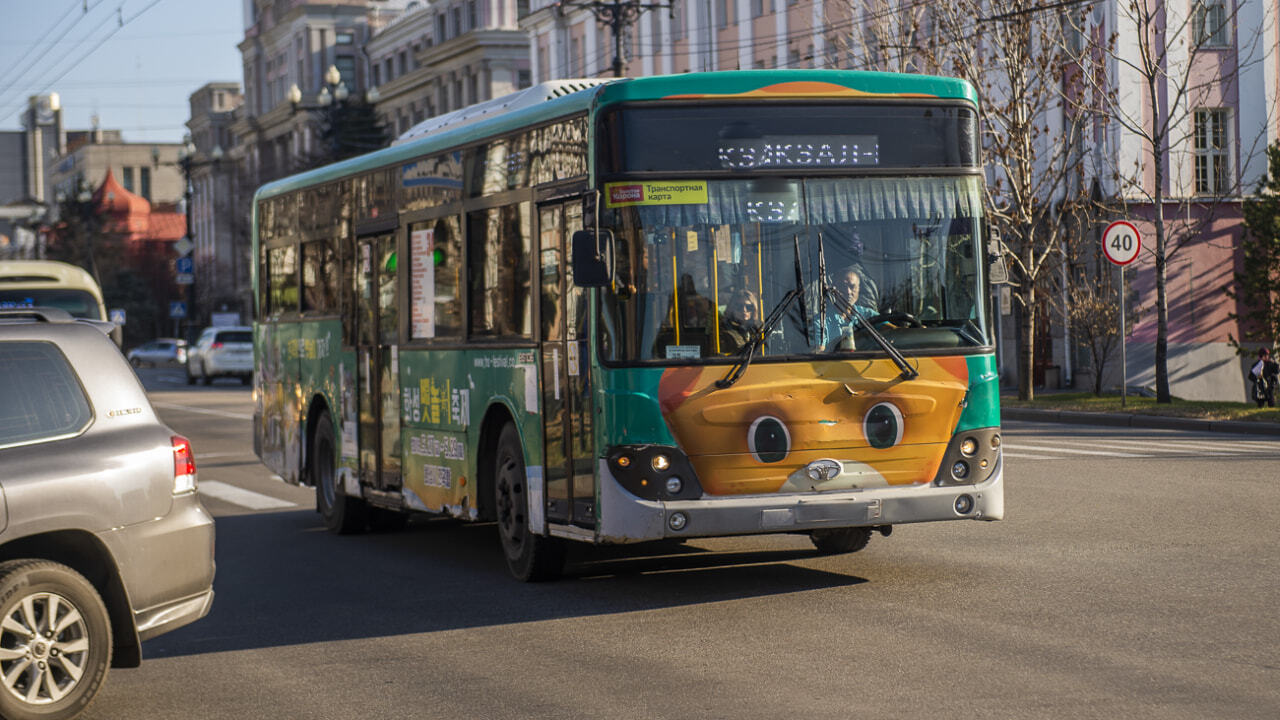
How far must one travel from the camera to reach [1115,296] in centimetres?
3472

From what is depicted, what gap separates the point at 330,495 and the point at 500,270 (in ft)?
15.3

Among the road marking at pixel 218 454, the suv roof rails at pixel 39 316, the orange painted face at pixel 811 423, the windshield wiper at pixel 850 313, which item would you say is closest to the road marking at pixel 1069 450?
the road marking at pixel 218 454

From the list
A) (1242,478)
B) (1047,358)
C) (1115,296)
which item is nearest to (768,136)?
(1242,478)

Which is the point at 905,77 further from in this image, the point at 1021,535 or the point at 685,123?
the point at 1021,535

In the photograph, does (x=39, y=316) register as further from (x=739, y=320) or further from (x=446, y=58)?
(x=446, y=58)

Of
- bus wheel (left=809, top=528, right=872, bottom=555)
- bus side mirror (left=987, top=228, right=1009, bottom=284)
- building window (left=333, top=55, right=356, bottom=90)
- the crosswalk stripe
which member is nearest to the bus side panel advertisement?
bus wheel (left=809, top=528, right=872, bottom=555)

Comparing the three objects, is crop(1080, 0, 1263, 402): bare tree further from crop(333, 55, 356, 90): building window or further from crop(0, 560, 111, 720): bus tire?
crop(333, 55, 356, 90): building window

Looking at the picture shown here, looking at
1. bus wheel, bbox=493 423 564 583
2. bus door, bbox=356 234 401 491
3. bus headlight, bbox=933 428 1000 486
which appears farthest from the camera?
bus door, bbox=356 234 401 491

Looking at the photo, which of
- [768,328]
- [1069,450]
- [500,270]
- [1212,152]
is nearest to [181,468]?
[768,328]

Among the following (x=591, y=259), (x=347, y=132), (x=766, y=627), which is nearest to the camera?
(x=766, y=627)

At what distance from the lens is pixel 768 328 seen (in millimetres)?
10250

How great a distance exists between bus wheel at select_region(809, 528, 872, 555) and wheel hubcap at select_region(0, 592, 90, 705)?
5.91m

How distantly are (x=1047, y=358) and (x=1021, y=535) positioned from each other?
98.1 ft

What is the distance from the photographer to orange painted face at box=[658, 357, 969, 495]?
10.2m
